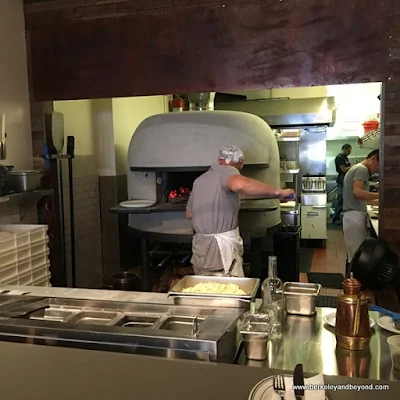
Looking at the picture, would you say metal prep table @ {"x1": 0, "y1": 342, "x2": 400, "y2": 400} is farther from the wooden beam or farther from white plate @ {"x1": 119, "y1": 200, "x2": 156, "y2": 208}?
white plate @ {"x1": 119, "y1": 200, "x2": 156, "y2": 208}

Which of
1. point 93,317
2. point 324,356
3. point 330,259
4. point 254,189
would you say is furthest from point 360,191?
point 93,317

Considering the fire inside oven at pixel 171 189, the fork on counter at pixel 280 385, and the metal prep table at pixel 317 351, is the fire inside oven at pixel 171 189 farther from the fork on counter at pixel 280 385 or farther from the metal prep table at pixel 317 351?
the fork on counter at pixel 280 385

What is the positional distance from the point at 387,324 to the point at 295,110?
6.24 meters

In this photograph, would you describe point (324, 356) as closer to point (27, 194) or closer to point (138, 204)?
point (27, 194)

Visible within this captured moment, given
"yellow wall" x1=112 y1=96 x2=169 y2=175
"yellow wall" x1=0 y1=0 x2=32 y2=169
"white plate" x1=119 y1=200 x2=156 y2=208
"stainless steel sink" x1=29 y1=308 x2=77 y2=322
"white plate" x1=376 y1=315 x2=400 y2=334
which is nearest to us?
"white plate" x1=376 y1=315 x2=400 y2=334

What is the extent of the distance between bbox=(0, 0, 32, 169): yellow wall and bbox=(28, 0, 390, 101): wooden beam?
0.10 meters

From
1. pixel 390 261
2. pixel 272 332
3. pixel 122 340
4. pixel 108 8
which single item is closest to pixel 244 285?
pixel 272 332

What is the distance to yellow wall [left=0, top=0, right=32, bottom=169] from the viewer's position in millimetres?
3818

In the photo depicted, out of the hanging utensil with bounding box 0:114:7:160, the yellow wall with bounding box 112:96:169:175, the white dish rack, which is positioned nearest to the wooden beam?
the hanging utensil with bounding box 0:114:7:160

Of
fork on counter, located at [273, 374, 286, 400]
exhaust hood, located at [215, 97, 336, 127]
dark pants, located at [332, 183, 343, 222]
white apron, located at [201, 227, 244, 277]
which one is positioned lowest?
dark pants, located at [332, 183, 343, 222]

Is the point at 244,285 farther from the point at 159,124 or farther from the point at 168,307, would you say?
the point at 159,124

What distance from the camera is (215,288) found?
2.02m

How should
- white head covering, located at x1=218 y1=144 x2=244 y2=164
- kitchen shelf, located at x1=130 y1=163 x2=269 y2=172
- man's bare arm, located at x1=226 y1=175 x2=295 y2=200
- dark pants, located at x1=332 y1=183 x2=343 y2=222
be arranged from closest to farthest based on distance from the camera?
man's bare arm, located at x1=226 y1=175 x2=295 y2=200, white head covering, located at x1=218 y1=144 x2=244 y2=164, kitchen shelf, located at x1=130 y1=163 x2=269 y2=172, dark pants, located at x1=332 y1=183 x2=343 y2=222

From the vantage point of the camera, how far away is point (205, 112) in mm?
4859
